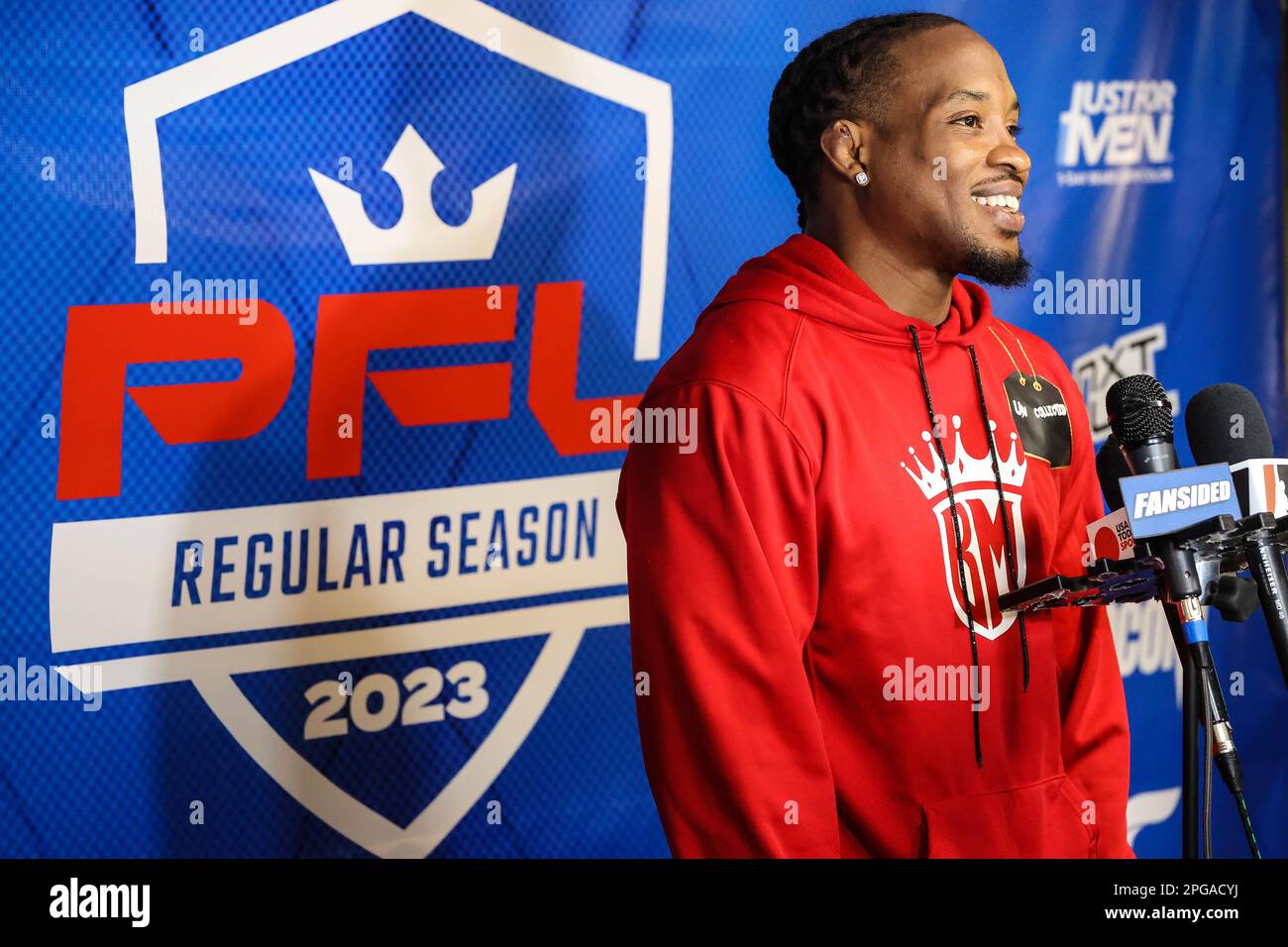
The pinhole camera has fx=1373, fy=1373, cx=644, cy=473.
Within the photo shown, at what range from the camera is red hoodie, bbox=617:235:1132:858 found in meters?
1.41

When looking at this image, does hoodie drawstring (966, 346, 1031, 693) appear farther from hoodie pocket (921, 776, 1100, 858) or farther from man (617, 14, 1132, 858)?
hoodie pocket (921, 776, 1100, 858)

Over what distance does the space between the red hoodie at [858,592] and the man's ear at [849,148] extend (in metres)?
0.12

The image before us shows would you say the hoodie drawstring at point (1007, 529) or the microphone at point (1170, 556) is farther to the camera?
the hoodie drawstring at point (1007, 529)

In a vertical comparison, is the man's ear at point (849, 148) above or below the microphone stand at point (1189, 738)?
above

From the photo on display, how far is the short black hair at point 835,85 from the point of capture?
66.9 inches

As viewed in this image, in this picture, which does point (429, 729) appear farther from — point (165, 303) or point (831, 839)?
point (831, 839)

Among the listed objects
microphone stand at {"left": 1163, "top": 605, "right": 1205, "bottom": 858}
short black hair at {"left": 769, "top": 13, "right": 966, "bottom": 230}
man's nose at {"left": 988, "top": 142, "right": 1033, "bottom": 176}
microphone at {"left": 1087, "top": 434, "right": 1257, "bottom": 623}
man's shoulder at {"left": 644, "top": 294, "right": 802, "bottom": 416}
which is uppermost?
short black hair at {"left": 769, "top": 13, "right": 966, "bottom": 230}

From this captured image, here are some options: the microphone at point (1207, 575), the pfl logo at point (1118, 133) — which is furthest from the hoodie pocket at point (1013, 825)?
the pfl logo at point (1118, 133)

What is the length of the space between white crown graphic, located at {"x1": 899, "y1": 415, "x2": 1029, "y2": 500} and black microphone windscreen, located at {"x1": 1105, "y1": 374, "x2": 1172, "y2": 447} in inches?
9.9

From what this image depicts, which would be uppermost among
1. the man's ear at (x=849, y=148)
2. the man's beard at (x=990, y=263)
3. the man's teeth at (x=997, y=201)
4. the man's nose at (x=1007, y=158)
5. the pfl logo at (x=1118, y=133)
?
the pfl logo at (x=1118, y=133)

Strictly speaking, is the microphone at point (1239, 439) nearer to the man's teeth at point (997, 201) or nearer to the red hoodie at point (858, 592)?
the red hoodie at point (858, 592)

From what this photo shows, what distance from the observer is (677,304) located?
91.2 inches

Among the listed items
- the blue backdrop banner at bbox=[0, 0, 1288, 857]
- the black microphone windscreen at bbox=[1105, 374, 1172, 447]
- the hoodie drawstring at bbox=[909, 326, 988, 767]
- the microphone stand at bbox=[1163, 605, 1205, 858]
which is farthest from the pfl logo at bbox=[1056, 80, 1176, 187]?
the microphone stand at bbox=[1163, 605, 1205, 858]

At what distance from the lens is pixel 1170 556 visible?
1.29m
